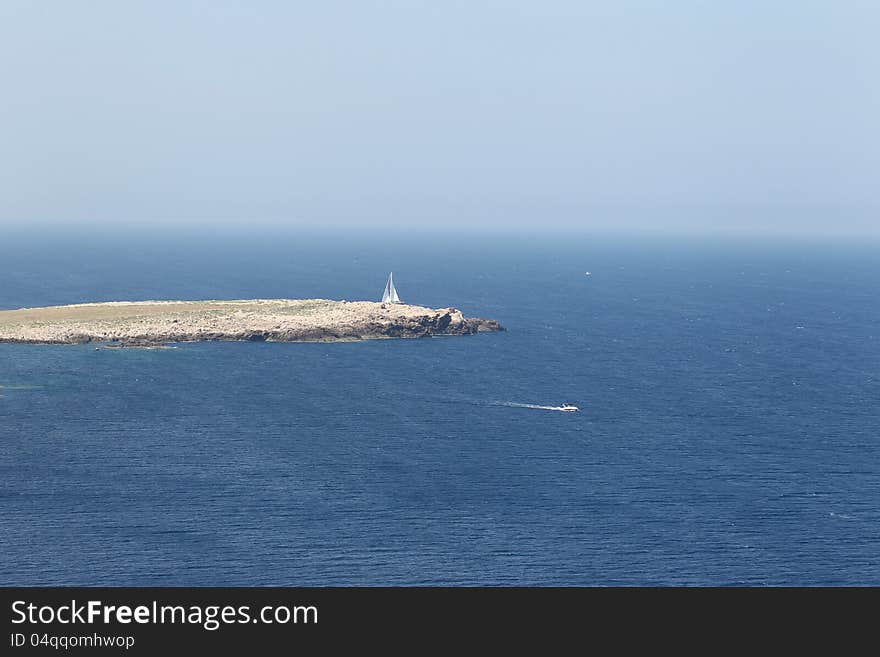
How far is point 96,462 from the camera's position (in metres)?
94.4

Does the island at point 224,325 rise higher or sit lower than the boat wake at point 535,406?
higher

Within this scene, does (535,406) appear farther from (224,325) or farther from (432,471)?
(224,325)

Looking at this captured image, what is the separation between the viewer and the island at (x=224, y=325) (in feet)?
568

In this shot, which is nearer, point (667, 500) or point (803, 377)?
point (667, 500)

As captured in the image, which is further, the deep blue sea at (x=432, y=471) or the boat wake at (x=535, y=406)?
the boat wake at (x=535, y=406)

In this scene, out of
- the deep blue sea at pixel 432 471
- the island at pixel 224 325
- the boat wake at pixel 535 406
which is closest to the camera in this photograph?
the deep blue sea at pixel 432 471

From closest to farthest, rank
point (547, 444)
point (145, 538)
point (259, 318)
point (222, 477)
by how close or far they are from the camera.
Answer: point (145, 538)
point (222, 477)
point (547, 444)
point (259, 318)

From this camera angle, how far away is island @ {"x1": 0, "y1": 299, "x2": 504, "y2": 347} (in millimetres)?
173250

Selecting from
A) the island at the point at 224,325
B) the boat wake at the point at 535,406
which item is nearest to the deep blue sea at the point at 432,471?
the boat wake at the point at 535,406

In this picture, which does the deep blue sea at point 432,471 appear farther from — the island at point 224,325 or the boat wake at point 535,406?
the island at point 224,325

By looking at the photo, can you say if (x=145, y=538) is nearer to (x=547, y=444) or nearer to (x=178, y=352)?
(x=547, y=444)

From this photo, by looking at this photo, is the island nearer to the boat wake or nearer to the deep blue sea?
the deep blue sea
